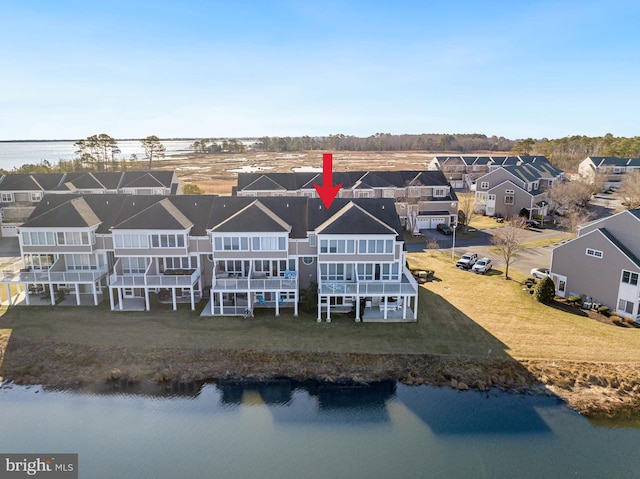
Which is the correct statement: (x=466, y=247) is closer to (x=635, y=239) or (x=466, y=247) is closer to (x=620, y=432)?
(x=635, y=239)

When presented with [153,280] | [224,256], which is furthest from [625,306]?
[153,280]

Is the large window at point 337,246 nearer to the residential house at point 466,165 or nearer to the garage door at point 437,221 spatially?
the garage door at point 437,221

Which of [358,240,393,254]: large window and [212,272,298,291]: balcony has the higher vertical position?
[358,240,393,254]: large window

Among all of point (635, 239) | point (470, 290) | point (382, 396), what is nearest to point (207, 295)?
point (382, 396)

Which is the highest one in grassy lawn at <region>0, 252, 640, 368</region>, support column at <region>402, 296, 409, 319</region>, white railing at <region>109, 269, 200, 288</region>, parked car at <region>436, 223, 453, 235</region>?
white railing at <region>109, 269, 200, 288</region>

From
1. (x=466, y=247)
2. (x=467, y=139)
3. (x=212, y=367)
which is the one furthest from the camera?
(x=467, y=139)

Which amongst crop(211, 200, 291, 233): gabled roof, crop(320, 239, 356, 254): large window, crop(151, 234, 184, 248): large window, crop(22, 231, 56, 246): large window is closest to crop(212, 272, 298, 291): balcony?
crop(320, 239, 356, 254): large window

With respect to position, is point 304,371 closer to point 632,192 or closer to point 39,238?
point 39,238

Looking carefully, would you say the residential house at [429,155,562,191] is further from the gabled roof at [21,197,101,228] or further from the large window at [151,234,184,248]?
the gabled roof at [21,197,101,228]
